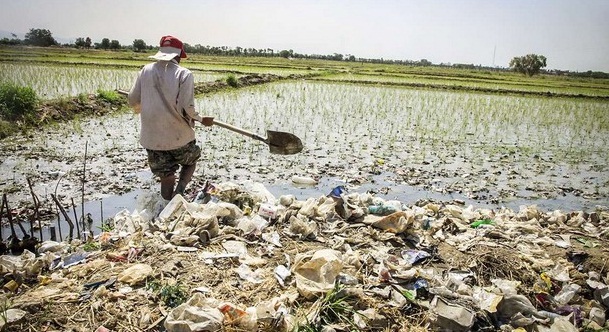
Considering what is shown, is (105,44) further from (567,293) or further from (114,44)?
(567,293)

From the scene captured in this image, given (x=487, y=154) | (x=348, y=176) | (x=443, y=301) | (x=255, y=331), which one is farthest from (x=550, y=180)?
(x=255, y=331)

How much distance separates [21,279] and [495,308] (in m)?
3.17

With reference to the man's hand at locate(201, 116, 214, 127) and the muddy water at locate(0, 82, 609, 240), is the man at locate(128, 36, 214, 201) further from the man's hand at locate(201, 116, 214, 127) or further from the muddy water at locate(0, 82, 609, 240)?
the muddy water at locate(0, 82, 609, 240)

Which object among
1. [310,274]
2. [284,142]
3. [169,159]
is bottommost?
[310,274]

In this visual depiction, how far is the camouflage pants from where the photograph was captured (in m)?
3.60

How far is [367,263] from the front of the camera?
2859mm

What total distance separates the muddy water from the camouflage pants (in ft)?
1.99

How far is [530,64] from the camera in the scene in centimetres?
4706

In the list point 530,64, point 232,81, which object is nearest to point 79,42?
point 232,81

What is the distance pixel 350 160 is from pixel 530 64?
51.4 meters

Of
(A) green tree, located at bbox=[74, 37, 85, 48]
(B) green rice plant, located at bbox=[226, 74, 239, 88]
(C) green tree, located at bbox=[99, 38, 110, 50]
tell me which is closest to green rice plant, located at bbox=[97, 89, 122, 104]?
(B) green rice plant, located at bbox=[226, 74, 239, 88]

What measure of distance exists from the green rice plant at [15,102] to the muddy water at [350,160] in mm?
631

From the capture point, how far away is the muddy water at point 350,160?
15.4 feet

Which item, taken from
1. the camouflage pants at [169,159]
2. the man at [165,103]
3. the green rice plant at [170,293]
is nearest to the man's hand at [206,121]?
the man at [165,103]
